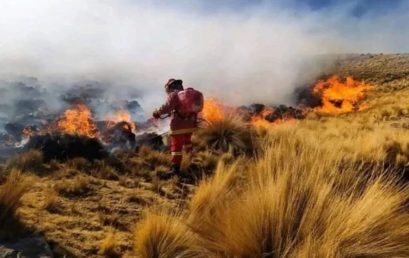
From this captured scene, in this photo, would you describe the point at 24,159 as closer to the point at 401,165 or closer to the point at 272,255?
the point at 272,255

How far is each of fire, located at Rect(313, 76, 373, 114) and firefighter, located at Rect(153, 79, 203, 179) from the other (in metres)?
29.0

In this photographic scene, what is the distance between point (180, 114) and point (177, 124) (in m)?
0.18

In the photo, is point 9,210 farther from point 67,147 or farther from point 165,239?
point 67,147

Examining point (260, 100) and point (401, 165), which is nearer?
point (401, 165)

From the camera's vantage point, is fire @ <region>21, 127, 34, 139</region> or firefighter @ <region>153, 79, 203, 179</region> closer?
firefighter @ <region>153, 79, 203, 179</region>

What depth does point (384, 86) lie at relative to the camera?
169 feet

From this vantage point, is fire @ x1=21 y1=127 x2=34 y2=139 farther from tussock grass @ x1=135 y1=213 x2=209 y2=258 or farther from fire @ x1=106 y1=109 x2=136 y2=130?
tussock grass @ x1=135 y1=213 x2=209 y2=258

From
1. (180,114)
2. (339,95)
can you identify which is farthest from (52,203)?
(339,95)

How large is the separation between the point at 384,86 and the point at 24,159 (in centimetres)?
4695

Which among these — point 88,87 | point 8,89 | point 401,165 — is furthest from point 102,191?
point 88,87

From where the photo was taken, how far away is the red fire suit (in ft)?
30.9

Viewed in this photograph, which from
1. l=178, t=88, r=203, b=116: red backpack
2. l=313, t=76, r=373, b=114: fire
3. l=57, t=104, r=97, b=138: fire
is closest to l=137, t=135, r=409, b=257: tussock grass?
l=178, t=88, r=203, b=116: red backpack

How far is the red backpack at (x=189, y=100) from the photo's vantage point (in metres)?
9.37

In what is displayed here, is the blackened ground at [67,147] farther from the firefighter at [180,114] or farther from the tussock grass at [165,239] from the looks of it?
the tussock grass at [165,239]
